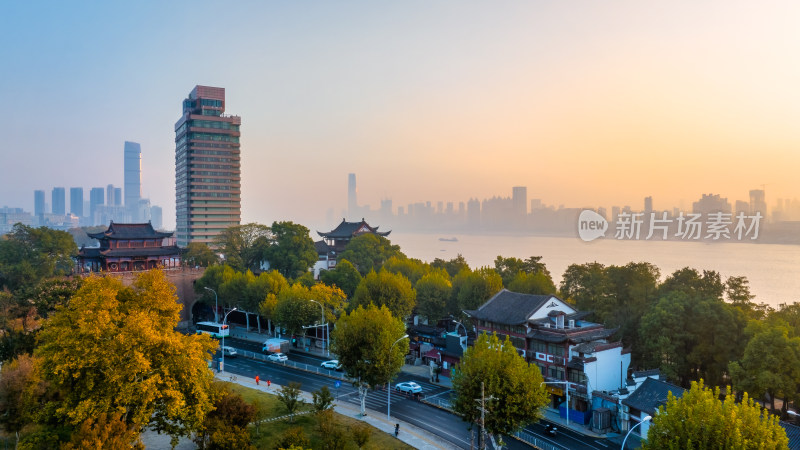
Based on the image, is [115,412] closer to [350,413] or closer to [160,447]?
[160,447]

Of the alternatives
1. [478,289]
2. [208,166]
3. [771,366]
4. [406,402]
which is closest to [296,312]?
[406,402]

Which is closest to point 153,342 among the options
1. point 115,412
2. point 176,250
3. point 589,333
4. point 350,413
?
point 115,412

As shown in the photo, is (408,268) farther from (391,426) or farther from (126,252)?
(126,252)

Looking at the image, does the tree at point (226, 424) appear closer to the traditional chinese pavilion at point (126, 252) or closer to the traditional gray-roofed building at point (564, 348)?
the traditional gray-roofed building at point (564, 348)

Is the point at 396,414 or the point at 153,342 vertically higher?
the point at 153,342

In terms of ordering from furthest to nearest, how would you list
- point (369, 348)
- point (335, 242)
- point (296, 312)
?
point (335, 242), point (296, 312), point (369, 348)

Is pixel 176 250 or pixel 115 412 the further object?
pixel 176 250

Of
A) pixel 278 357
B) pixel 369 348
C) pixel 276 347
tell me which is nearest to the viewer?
pixel 369 348
